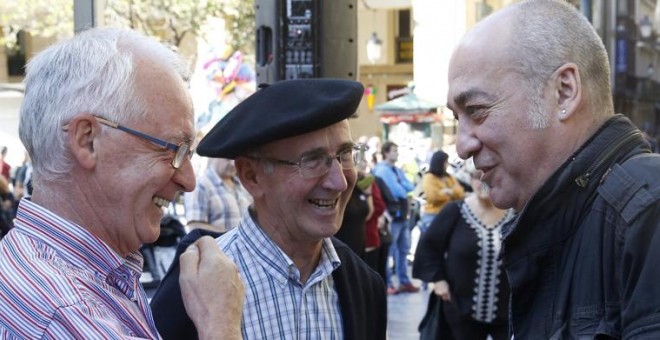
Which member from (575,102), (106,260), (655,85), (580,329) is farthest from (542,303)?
(655,85)

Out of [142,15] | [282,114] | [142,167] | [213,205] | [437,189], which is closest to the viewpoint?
[142,167]

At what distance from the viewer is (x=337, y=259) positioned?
315cm

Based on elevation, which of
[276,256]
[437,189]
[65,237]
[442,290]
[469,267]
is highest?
[65,237]

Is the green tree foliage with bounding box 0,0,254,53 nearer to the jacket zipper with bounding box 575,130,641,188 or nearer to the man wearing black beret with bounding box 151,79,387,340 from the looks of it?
the man wearing black beret with bounding box 151,79,387,340

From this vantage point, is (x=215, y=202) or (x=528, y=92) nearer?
(x=528, y=92)

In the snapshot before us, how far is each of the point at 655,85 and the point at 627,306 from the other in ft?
41.9

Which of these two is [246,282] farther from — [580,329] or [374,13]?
→ [374,13]

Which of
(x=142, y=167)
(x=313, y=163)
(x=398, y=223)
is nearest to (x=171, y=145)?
(x=142, y=167)

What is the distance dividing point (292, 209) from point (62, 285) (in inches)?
44.5

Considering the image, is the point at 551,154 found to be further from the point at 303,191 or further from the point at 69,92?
the point at 69,92

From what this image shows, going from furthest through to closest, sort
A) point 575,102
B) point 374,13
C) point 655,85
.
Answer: point 374,13
point 655,85
point 575,102

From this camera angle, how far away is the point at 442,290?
707cm

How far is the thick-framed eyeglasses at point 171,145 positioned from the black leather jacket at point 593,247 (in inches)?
29.8

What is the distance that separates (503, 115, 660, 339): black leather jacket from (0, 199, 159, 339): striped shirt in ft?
2.79
